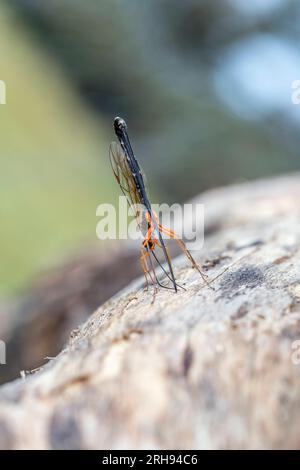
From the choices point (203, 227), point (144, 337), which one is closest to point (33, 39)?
point (203, 227)

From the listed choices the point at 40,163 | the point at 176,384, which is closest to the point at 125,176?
the point at 176,384

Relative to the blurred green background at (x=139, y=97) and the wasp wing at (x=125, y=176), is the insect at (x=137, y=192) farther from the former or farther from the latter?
the blurred green background at (x=139, y=97)

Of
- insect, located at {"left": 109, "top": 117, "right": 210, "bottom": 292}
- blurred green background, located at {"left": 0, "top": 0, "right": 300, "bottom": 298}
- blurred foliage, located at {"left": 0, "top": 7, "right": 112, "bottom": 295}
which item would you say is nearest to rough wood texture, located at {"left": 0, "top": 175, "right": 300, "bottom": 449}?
insect, located at {"left": 109, "top": 117, "right": 210, "bottom": 292}

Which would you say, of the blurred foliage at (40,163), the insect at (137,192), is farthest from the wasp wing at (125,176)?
the blurred foliage at (40,163)

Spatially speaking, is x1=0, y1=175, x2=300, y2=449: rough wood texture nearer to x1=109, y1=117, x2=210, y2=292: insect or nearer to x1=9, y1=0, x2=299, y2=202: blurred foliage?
x1=109, y1=117, x2=210, y2=292: insect

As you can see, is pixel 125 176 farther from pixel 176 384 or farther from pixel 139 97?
pixel 139 97

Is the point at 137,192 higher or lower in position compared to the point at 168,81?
lower
